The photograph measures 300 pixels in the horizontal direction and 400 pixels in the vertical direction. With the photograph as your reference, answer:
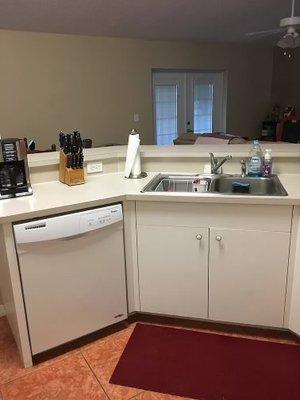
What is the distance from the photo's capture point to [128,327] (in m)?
1.98

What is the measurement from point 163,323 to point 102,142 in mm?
3856

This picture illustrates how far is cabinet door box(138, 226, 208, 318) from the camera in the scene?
5.80 feet

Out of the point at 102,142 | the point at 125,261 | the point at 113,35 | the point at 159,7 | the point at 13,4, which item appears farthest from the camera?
the point at 102,142

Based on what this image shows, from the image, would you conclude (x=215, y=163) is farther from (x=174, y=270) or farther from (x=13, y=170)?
(x=13, y=170)

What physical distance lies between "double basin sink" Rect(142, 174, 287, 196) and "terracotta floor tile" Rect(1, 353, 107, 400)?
40.7 inches

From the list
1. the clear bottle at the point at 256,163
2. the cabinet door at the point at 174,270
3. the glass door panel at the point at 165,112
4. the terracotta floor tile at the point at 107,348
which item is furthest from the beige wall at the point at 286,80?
the terracotta floor tile at the point at 107,348

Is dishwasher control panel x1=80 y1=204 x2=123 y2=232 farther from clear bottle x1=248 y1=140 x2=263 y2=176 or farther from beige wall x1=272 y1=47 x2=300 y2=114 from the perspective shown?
beige wall x1=272 y1=47 x2=300 y2=114

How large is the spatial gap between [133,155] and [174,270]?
72 centimetres

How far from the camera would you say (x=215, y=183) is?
203 centimetres

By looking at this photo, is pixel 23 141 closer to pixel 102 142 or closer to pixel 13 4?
pixel 13 4

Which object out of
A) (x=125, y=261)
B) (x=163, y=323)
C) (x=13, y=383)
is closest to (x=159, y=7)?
(x=125, y=261)

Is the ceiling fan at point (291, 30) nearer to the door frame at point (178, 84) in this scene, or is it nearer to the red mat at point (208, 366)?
the door frame at point (178, 84)

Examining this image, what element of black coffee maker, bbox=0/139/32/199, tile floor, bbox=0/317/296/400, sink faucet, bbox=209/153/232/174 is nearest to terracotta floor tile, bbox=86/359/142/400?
tile floor, bbox=0/317/296/400

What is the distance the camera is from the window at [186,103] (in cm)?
584
